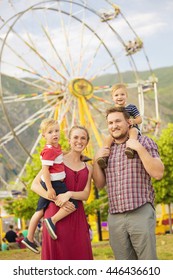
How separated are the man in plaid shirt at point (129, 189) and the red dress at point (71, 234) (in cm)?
11

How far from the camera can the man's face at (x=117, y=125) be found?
285cm

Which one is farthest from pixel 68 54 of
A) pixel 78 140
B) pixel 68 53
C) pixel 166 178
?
pixel 78 140

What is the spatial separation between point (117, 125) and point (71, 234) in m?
0.57

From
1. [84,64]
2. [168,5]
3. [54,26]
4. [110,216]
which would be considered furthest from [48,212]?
[54,26]

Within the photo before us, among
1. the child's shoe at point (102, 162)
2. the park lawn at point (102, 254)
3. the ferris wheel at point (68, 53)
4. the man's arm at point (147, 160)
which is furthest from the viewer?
the ferris wheel at point (68, 53)

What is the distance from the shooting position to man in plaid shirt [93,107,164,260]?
9.00 feet

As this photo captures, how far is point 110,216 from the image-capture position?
2869 millimetres

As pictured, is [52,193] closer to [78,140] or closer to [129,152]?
[78,140]

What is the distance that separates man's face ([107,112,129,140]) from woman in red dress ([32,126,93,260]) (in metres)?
0.15

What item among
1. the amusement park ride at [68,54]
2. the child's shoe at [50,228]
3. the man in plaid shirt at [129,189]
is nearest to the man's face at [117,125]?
the man in plaid shirt at [129,189]

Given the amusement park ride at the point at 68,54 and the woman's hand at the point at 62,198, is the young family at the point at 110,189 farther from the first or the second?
the amusement park ride at the point at 68,54

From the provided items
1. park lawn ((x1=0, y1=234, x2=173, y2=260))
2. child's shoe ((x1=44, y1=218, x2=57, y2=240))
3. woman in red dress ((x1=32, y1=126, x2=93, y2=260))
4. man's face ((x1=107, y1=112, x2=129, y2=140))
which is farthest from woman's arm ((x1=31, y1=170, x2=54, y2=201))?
park lawn ((x1=0, y1=234, x2=173, y2=260))

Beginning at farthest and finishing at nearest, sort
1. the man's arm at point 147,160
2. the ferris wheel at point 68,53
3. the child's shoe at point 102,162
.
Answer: the ferris wheel at point 68,53 < the child's shoe at point 102,162 < the man's arm at point 147,160
